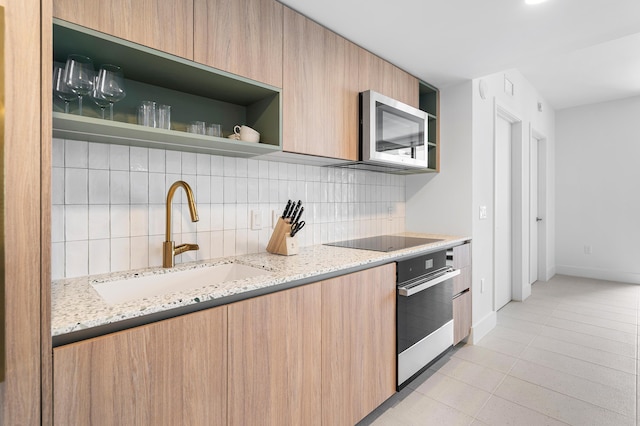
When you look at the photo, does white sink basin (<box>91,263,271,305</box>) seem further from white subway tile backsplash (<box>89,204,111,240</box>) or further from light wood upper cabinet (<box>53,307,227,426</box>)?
light wood upper cabinet (<box>53,307,227,426</box>)

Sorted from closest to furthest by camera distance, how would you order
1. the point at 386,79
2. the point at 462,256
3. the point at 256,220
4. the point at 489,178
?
the point at 256,220 < the point at 386,79 < the point at 462,256 < the point at 489,178

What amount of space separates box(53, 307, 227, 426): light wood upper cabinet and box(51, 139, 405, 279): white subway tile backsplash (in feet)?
1.99

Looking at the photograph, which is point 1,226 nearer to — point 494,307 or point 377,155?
point 377,155

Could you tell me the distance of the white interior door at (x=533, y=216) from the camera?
171 inches

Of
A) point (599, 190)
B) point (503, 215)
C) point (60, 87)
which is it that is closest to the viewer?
point (60, 87)

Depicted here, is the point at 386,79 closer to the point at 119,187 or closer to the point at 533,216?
the point at 119,187

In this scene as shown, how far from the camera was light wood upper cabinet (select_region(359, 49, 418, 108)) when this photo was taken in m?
2.13

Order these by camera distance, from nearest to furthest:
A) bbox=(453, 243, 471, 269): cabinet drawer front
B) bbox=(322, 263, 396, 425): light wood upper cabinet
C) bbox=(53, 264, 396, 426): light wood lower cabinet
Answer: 1. bbox=(53, 264, 396, 426): light wood lower cabinet
2. bbox=(322, 263, 396, 425): light wood upper cabinet
3. bbox=(453, 243, 471, 269): cabinet drawer front

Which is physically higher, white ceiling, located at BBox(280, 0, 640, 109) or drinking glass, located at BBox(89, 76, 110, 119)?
white ceiling, located at BBox(280, 0, 640, 109)

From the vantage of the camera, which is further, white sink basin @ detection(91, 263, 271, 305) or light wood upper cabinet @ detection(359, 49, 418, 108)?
light wood upper cabinet @ detection(359, 49, 418, 108)

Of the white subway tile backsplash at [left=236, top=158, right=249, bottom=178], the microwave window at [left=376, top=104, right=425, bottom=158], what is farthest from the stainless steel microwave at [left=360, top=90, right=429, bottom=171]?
the white subway tile backsplash at [left=236, top=158, right=249, bottom=178]

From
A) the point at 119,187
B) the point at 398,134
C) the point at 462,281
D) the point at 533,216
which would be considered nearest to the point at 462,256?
the point at 462,281

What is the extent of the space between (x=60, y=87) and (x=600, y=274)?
6.37m

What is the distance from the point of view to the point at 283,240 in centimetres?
182
